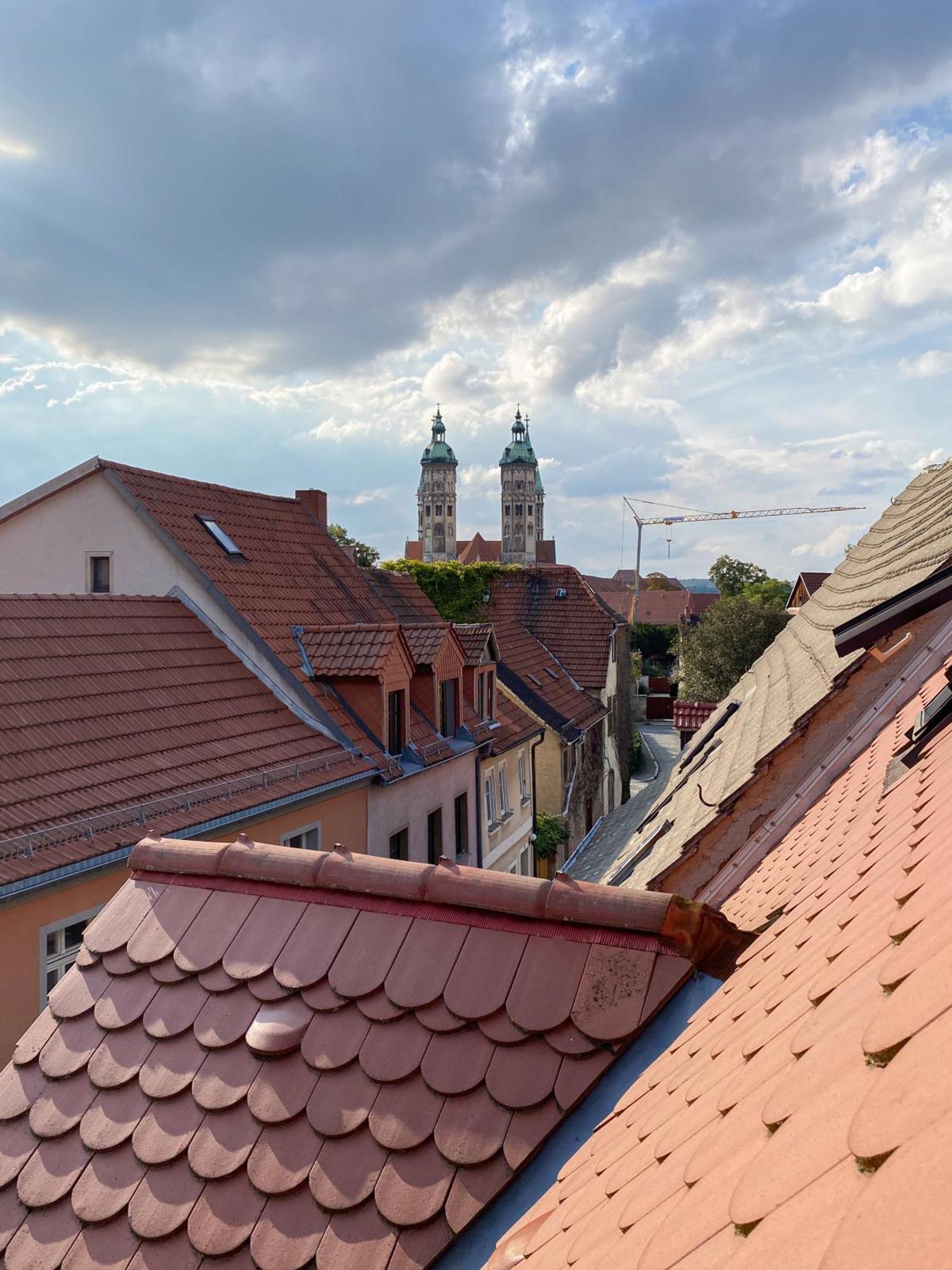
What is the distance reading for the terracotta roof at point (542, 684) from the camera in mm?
26719

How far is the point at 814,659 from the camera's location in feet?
25.2

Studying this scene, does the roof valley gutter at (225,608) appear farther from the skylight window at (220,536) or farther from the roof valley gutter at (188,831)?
the skylight window at (220,536)

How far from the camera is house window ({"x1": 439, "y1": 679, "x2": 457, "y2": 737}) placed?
18.9 metres

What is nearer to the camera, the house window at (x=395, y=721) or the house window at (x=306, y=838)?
the house window at (x=306, y=838)

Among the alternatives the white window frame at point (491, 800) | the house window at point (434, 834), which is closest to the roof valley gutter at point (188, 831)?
the house window at point (434, 834)

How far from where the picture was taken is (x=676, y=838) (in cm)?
715

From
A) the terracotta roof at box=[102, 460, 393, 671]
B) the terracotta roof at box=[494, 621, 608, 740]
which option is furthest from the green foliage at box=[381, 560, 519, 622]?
the terracotta roof at box=[102, 460, 393, 671]

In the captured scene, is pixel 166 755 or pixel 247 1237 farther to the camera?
pixel 166 755

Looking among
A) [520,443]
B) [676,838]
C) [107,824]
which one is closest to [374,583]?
[107,824]

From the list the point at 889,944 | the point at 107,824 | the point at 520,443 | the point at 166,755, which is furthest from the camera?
the point at 520,443

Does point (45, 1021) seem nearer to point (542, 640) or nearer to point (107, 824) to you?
point (107, 824)

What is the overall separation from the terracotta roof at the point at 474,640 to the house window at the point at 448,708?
3.29 feet

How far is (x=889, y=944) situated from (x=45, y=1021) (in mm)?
3655

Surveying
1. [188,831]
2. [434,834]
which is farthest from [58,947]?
[434,834]
